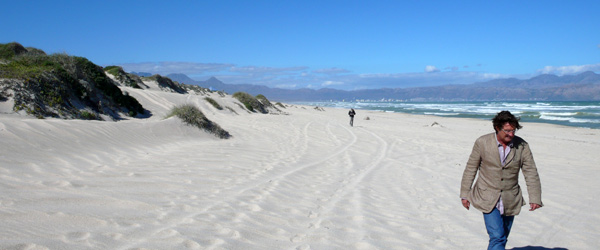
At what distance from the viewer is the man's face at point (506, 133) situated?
11.1 ft

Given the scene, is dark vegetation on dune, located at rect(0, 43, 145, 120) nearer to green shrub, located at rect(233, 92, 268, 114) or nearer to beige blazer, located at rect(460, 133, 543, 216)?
beige blazer, located at rect(460, 133, 543, 216)

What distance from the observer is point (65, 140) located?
723 cm

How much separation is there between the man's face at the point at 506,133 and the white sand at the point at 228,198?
5.07ft

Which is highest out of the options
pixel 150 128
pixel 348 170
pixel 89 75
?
pixel 89 75

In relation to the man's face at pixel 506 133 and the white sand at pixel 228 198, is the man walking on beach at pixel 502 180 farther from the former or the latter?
the white sand at pixel 228 198

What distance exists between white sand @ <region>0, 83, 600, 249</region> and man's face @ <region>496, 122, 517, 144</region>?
154 centimetres

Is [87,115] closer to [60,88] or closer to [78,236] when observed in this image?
[60,88]

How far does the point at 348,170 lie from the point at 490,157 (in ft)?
17.7

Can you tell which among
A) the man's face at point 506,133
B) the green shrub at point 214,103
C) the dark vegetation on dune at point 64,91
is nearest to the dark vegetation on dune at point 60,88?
the dark vegetation on dune at point 64,91

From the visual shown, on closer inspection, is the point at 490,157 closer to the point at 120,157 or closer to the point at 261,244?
the point at 261,244

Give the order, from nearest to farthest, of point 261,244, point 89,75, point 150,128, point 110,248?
point 110,248, point 261,244, point 150,128, point 89,75

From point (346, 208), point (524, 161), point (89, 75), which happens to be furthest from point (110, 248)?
point (89, 75)

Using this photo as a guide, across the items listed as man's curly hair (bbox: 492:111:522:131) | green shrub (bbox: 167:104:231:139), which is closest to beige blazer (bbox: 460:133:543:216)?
man's curly hair (bbox: 492:111:522:131)

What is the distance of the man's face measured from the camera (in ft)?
11.1
